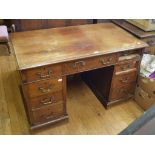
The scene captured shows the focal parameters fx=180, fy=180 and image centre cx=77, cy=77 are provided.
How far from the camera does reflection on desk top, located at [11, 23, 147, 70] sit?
1.27 m

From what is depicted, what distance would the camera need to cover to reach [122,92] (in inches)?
71.6

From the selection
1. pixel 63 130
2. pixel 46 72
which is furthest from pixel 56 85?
pixel 63 130

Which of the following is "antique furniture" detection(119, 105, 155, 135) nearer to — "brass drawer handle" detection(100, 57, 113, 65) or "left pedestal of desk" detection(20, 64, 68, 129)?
"left pedestal of desk" detection(20, 64, 68, 129)

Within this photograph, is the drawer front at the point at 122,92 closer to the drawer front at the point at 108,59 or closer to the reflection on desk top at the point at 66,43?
the drawer front at the point at 108,59

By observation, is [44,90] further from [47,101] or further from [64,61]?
[64,61]

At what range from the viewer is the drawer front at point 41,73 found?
1.23m

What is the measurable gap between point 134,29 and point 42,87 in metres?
1.14

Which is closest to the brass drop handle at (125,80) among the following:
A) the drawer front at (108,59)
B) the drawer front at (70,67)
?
the drawer front at (108,59)

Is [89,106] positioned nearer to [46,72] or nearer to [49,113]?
[49,113]

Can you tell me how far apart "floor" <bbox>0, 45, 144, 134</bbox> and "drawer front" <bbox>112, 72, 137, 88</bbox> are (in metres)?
0.30

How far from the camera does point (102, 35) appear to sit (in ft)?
5.32

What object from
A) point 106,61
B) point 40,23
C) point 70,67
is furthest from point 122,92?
point 40,23

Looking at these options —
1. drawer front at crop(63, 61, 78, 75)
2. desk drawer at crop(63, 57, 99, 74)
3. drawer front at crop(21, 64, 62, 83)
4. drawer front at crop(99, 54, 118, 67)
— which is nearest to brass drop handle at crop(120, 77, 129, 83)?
drawer front at crop(99, 54, 118, 67)

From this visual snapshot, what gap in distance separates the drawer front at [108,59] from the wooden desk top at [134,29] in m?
0.45
